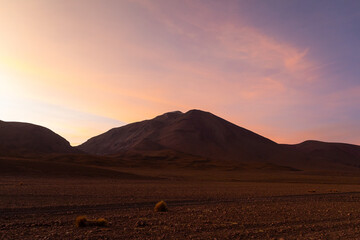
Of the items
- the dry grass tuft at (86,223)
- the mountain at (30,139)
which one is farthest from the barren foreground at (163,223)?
the mountain at (30,139)

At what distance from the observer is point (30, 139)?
446 ft

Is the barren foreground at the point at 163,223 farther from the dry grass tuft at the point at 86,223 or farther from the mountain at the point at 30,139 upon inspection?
the mountain at the point at 30,139

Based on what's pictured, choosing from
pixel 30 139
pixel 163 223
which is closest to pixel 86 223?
pixel 163 223

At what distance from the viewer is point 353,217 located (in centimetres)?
1519

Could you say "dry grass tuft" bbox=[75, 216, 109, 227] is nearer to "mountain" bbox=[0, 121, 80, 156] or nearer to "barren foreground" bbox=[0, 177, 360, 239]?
"barren foreground" bbox=[0, 177, 360, 239]

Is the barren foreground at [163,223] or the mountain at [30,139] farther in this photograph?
the mountain at [30,139]

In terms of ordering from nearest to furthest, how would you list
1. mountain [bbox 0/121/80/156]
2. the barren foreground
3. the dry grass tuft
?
1. the barren foreground
2. the dry grass tuft
3. mountain [bbox 0/121/80/156]

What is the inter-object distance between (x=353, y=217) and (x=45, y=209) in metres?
14.6

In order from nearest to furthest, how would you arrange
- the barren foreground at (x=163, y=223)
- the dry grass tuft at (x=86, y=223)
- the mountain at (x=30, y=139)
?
Result: the barren foreground at (x=163, y=223) < the dry grass tuft at (x=86, y=223) < the mountain at (x=30, y=139)

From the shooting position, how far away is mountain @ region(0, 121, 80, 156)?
128 meters

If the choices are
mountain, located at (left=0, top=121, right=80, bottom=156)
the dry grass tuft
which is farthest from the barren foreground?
mountain, located at (left=0, top=121, right=80, bottom=156)

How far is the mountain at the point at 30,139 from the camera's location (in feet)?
420

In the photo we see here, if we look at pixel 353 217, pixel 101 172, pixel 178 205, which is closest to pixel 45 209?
pixel 178 205

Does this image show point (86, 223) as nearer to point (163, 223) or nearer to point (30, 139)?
point (163, 223)
